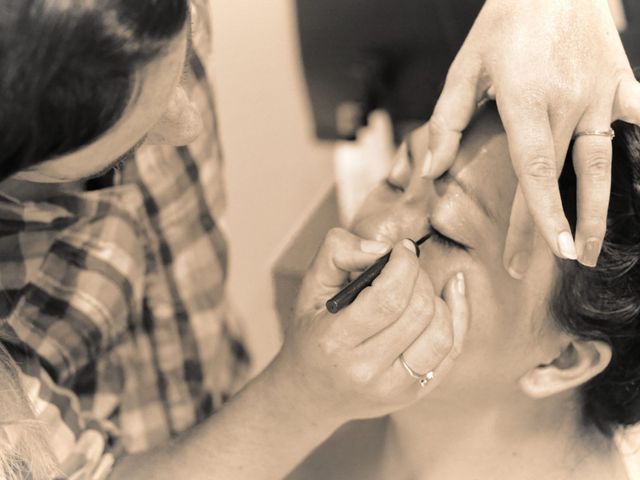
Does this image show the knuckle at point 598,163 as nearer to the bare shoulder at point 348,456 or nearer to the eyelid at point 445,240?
the eyelid at point 445,240

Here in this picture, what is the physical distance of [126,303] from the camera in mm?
1339

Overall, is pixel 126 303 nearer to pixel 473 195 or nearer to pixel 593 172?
pixel 473 195

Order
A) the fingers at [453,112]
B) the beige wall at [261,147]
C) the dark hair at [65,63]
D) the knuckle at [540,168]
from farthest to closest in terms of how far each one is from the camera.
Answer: the beige wall at [261,147], the fingers at [453,112], the knuckle at [540,168], the dark hair at [65,63]

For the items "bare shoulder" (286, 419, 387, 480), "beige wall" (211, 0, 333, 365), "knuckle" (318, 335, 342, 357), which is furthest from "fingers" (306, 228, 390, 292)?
"beige wall" (211, 0, 333, 365)

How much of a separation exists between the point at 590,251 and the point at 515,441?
0.48 meters

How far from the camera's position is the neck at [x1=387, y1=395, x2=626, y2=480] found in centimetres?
125

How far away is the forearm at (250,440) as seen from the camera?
1041 millimetres

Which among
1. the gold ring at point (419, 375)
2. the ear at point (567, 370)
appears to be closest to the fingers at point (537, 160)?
the gold ring at point (419, 375)

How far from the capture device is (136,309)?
139cm

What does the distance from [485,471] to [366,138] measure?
3.09 feet

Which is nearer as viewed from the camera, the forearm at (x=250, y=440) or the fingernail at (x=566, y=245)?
the fingernail at (x=566, y=245)

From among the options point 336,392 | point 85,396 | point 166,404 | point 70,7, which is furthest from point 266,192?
point 70,7

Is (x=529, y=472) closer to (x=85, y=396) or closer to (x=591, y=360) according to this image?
(x=591, y=360)

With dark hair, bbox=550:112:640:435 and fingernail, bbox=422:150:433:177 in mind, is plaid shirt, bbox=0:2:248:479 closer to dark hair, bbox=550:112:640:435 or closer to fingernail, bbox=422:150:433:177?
fingernail, bbox=422:150:433:177
